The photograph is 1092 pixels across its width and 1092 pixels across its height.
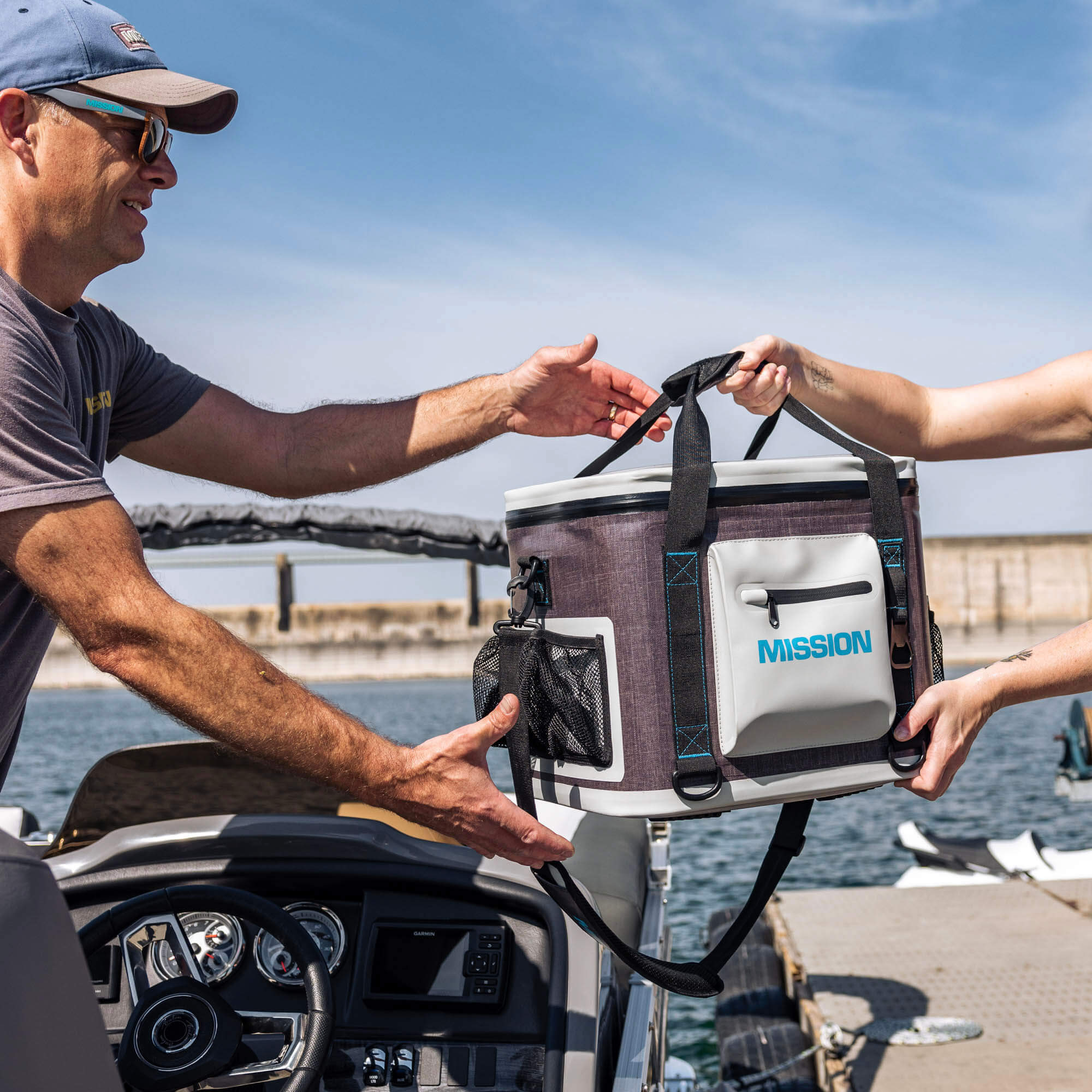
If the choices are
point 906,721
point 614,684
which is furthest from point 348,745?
point 906,721

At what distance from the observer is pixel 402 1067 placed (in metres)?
2.72

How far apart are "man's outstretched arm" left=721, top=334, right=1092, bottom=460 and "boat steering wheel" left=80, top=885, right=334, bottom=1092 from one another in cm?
167

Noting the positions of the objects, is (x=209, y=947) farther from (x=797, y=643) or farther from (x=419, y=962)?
(x=797, y=643)

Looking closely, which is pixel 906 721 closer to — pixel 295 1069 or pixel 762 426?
pixel 762 426

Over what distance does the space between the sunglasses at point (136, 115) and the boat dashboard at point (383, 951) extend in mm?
1663

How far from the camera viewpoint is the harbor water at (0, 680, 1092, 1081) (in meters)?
10.7

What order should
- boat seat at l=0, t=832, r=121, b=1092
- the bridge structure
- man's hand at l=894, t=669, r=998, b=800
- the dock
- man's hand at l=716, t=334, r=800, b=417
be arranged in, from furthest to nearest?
A: the bridge structure → the dock → man's hand at l=716, t=334, r=800, b=417 → man's hand at l=894, t=669, r=998, b=800 → boat seat at l=0, t=832, r=121, b=1092

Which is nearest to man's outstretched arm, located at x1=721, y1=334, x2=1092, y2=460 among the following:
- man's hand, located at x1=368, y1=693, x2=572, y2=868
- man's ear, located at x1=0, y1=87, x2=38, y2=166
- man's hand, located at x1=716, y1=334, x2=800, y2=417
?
man's hand, located at x1=716, y1=334, x2=800, y2=417

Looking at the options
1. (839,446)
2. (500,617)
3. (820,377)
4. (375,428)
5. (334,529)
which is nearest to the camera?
(839,446)

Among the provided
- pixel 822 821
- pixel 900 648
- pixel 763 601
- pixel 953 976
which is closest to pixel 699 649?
pixel 763 601

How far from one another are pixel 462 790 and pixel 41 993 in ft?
2.67

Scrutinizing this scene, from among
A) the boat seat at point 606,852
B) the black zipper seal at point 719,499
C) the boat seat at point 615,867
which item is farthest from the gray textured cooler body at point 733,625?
the boat seat at point 615,867

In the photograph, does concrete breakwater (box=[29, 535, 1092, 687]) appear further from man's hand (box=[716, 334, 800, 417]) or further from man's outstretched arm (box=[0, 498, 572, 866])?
man's outstretched arm (box=[0, 498, 572, 866])

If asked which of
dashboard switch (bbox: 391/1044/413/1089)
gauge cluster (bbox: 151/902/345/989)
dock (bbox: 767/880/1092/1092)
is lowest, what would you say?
dock (bbox: 767/880/1092/1092)
